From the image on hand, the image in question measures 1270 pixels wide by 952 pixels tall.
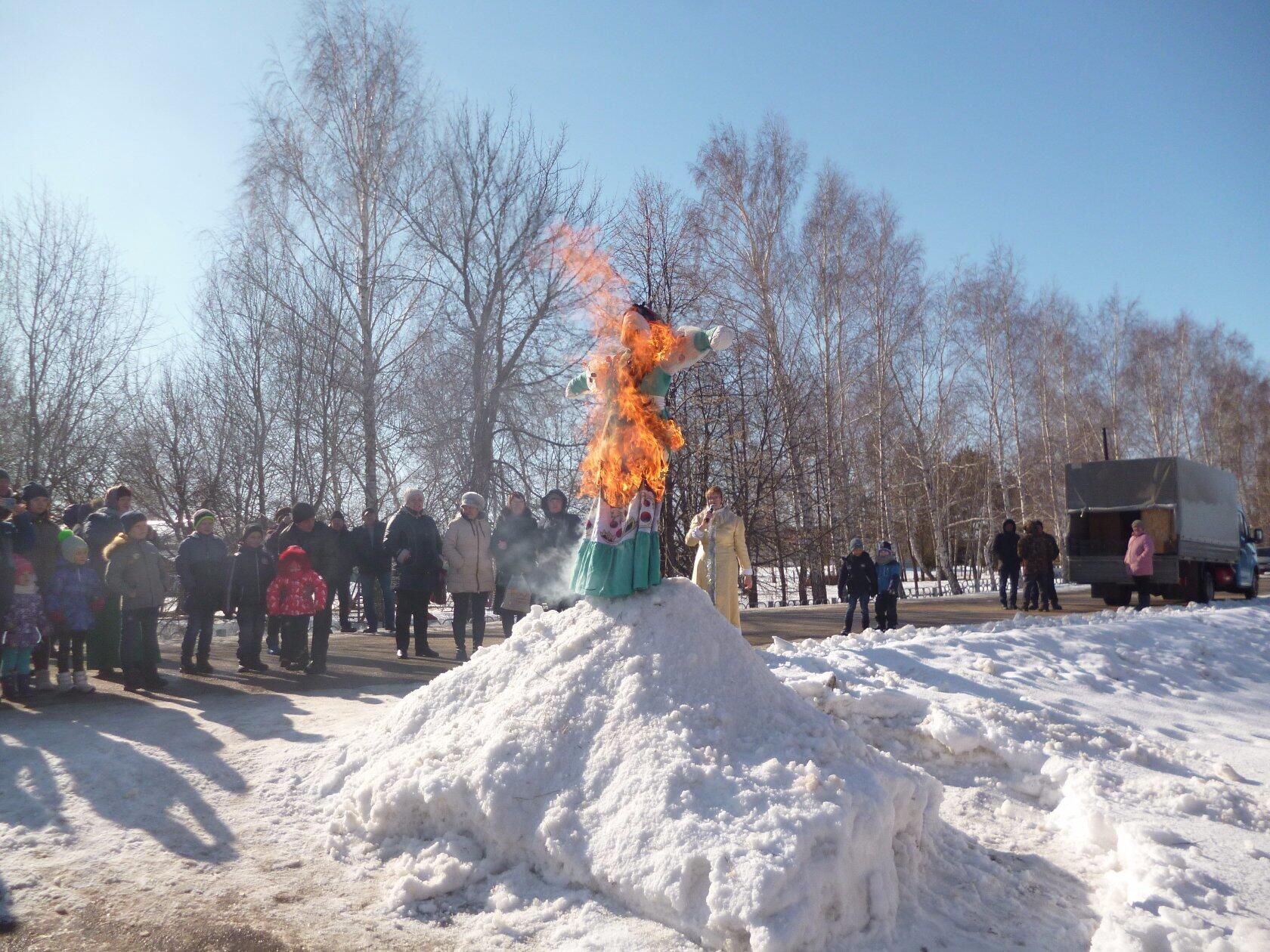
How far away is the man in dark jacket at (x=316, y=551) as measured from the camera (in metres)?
8.79

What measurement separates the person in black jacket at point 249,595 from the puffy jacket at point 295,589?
0.77ft

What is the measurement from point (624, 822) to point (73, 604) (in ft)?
20.5

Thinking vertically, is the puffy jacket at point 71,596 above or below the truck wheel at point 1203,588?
above

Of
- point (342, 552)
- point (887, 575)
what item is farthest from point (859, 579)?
point (342, 552)

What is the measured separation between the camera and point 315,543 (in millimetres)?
9414

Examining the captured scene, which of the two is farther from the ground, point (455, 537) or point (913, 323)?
point (913, 323)

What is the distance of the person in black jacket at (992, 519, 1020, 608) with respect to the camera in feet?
58.1

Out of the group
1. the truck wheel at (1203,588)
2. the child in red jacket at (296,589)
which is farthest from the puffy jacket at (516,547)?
the truck wheel at (1203,588)

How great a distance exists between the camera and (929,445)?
31.0m

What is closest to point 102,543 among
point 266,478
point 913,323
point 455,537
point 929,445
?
point 455,537

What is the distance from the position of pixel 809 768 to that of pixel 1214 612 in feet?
41.7

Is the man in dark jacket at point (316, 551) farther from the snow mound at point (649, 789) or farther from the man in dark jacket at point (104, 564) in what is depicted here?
the snow mound at point (649, 789)

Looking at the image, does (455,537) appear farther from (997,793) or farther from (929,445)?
(929,445)

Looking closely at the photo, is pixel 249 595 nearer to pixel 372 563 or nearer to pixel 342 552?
pixel 342 552
